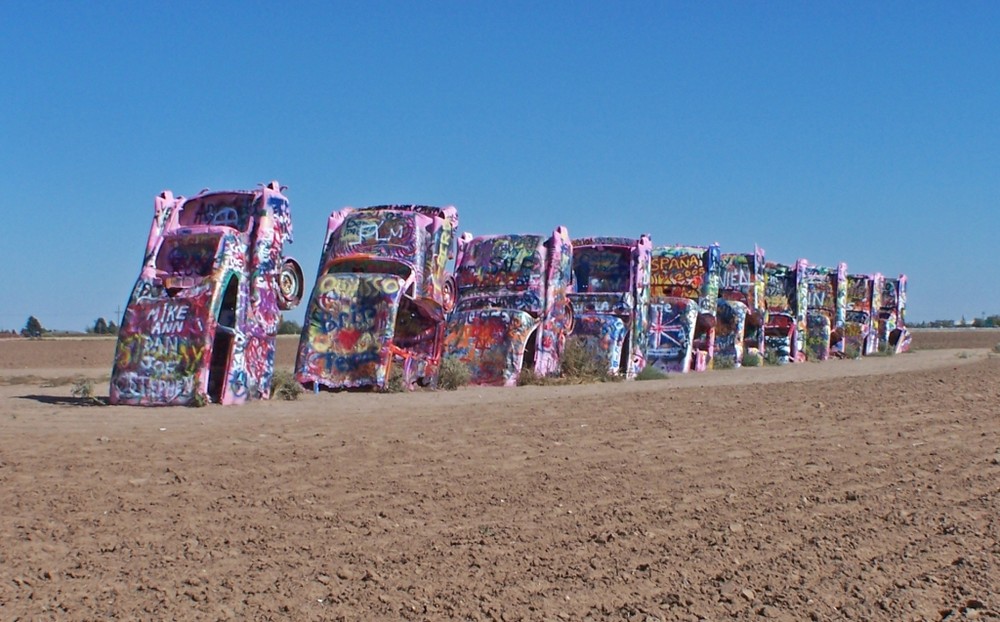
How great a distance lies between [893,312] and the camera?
3884 cm

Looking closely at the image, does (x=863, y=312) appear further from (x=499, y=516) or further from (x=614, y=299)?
(x=499, y=516)

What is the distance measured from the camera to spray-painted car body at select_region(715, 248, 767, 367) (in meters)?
26.3

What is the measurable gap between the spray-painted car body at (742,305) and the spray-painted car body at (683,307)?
3.32ft

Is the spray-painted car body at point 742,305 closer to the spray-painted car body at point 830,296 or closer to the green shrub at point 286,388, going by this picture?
the spray-painted car body at point 830,296

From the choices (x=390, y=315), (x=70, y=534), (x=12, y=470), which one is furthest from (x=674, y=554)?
(x=390, y=315)

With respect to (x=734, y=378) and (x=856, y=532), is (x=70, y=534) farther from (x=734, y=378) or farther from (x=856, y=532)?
(x=734, y=378)

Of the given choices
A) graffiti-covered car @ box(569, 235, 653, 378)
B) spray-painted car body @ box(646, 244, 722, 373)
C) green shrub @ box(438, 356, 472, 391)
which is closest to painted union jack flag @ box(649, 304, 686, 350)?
spray-painted car body @ box(646, 244, 722, 373)

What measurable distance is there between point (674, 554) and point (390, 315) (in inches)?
393

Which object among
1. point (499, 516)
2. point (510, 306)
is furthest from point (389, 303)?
point (499, 516)

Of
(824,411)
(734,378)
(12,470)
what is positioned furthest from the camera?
(734,378)

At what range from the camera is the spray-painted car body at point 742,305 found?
2631cm

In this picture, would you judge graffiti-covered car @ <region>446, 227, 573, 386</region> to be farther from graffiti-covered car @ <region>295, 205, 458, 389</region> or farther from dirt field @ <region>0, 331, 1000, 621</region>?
dirt field @ <region>0, 331, 1000, 621</region>

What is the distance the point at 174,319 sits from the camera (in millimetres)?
12922

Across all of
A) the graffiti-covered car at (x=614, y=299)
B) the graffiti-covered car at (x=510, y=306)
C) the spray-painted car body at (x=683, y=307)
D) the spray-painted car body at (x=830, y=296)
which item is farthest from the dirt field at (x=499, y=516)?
the spray-painted car body at (x=830, y=296)
